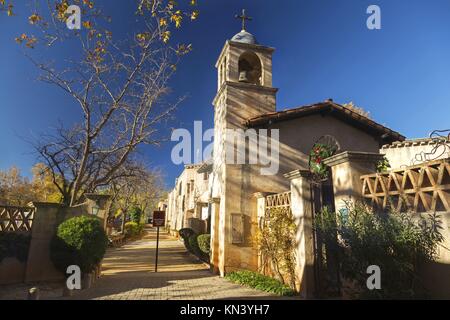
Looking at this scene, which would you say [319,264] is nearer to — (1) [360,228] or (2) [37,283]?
(1) [360,228]

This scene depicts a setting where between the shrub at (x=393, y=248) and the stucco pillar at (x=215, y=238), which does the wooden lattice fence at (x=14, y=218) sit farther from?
the shrub at (x=393, y=248)

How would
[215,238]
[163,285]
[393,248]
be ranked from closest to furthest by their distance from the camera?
[393,248] < [163,285] < [215,238]

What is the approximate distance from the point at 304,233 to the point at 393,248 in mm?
2721

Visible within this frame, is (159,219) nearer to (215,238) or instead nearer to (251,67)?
(215,238)

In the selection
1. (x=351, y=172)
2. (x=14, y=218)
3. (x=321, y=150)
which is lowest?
(x=14, y=218)

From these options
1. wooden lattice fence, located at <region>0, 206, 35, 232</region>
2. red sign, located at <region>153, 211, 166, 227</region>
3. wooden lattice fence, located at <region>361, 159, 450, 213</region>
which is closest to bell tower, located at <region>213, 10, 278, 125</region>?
red sign, located at <region>153, 211, 166, 227</region>

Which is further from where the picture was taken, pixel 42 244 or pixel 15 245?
pixel 42 244

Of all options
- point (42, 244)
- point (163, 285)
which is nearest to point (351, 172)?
point (163, 285)

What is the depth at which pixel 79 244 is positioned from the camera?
8.17 metres

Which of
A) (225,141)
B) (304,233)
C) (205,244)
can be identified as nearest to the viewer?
(304,233)
